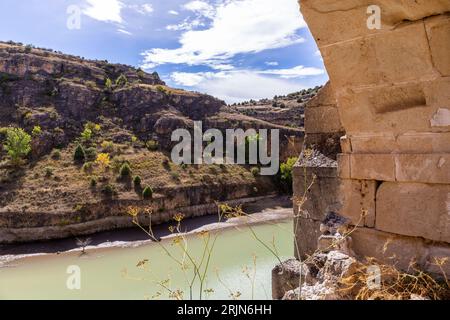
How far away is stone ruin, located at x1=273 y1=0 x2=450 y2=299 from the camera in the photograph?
1.94 metres

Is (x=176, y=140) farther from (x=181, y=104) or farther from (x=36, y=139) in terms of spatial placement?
(x=36, y=139)

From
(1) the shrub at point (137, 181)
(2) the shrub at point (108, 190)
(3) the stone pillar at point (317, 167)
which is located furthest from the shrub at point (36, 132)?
(3) the stone pillar at point (317, 167)

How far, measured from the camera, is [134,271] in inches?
669

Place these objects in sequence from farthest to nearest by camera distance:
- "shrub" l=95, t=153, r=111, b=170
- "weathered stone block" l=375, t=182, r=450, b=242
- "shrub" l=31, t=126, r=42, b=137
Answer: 1. "shrub" l=31, t=126, r=42, b=137
2. "shrub" l=95, t=153, r=111, b=170
3. "weathered stone block" l=375, t=182, r=450, b=242

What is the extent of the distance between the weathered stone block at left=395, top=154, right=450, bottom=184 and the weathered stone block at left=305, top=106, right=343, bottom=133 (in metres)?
1.96

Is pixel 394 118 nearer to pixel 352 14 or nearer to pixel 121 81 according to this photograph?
pixel 352 14

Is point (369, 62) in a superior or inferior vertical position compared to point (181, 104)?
inferior

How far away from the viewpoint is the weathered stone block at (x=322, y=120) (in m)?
4.07

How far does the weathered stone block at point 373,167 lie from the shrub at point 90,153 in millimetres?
34079

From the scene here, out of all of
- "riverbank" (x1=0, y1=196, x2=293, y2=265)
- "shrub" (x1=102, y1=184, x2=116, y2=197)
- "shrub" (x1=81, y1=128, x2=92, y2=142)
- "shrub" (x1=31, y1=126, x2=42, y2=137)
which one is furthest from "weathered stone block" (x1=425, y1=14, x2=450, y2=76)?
"shrub" (x1=81, y1=128, x2=92, y2=142)

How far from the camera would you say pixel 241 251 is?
20062 mm

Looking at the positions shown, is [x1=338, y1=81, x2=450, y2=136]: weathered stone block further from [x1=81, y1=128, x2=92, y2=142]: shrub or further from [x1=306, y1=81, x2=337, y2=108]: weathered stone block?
[x1=81, y1=128, x2=92, y2=142]: shrub
